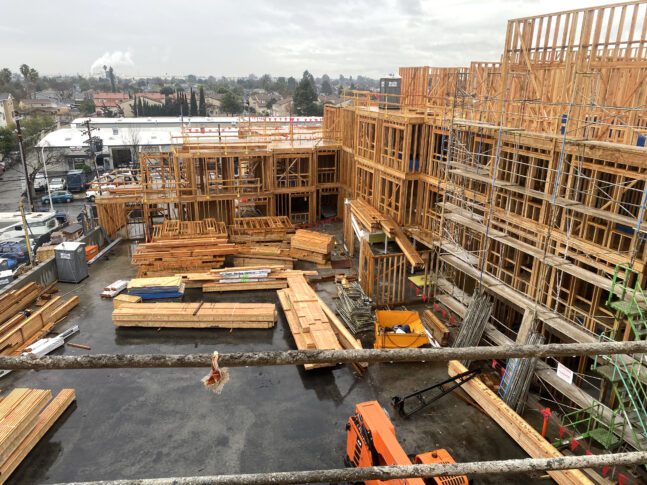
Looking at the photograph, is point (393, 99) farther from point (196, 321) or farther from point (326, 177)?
point (196, 321)

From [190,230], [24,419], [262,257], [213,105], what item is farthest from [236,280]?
[213,105]

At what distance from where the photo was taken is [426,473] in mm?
2721

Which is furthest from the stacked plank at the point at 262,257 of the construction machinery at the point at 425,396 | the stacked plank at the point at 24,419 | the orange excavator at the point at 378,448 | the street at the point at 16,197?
the street at the point at 16,197

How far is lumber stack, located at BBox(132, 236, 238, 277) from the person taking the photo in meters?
23.8

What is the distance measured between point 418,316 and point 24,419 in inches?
517

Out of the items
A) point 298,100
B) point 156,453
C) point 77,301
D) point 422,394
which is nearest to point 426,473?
point 156,453

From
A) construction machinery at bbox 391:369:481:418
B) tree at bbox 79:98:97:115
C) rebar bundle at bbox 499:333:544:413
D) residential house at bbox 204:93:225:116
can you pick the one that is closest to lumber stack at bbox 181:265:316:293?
construction machinery at bbox 391:369:481:418

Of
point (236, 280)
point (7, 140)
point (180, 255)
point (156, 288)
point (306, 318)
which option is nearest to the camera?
point (306, 318)

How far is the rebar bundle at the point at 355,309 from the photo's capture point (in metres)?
18.5

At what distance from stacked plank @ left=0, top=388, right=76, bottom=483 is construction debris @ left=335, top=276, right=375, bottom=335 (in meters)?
10.2

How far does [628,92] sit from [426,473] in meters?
16.6

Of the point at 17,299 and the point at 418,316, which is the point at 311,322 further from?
the point at 17,299

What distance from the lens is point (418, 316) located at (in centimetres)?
1769

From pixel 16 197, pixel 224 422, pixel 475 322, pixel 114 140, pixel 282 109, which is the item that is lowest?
pixel 16 197
